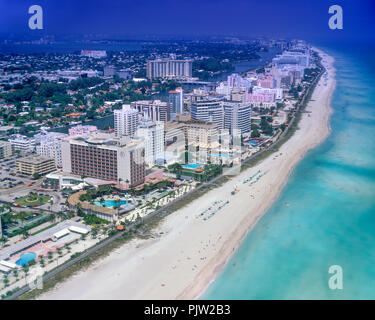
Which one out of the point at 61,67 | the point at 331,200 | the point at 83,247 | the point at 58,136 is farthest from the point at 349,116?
the point at 61,67

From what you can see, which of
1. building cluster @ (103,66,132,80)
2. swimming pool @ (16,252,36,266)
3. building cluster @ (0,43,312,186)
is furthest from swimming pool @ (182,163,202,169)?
building cluster @ (103,66,132,80)

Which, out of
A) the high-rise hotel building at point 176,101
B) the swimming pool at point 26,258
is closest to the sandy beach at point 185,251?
the swimming pool at point 26,258

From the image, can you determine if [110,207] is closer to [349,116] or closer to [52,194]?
[52,194]

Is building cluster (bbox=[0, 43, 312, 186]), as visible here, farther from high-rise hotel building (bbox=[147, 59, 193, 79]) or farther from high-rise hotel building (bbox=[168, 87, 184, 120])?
high-rise hotel building (bbox=[147, 59, 193, 79])

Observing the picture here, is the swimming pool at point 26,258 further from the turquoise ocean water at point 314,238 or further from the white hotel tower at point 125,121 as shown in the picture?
the white hotel tower at point 125,121

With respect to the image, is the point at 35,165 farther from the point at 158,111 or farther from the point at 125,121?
the point at 158,111

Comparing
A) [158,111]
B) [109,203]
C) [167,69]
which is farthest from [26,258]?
[167,69]
